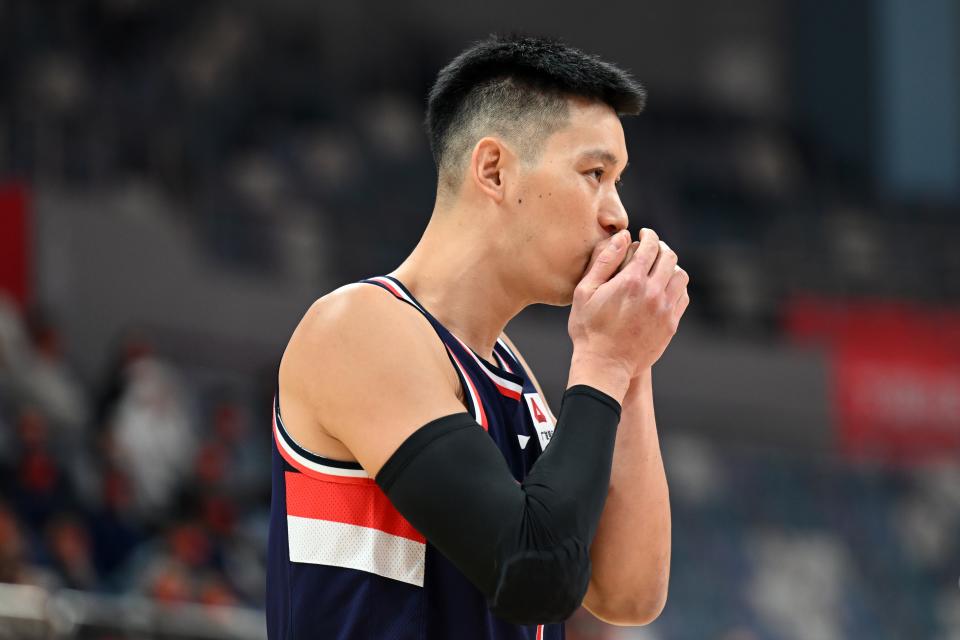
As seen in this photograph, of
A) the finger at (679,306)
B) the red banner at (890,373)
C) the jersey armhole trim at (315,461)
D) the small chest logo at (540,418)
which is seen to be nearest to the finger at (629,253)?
the finger at (679,306)

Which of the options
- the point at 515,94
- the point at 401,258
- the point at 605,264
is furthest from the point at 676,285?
→ the point at 401,258

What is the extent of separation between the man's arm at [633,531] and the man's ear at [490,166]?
0.48 meters

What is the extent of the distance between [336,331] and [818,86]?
20265mm

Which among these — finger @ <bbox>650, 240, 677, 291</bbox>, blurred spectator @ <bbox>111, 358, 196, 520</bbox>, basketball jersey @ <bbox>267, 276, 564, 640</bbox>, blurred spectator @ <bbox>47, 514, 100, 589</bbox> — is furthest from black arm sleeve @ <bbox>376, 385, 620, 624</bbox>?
blurred spectator @ <bbox>111, 358, 196, 520</bbox>

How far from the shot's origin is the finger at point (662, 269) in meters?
2.67

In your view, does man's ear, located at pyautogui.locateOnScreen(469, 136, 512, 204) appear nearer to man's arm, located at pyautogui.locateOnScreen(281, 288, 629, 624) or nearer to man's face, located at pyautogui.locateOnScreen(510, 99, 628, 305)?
man's face, located at pyautogui.locateOnScreen(510, 99, 628, 305)

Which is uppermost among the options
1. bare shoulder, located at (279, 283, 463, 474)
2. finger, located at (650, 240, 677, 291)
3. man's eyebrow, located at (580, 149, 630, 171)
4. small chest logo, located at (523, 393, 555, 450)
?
man's eyebrow, located at (580, 149, 630, 171)

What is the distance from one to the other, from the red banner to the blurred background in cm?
4

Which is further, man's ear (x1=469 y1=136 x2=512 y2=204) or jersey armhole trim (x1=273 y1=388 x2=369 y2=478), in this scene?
man's ear (x1=469 y1=136 x2=512 y2=204)

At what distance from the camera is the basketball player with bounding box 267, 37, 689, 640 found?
235 centimetres

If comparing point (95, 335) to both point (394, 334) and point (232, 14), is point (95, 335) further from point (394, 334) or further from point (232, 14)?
point (394, 334)

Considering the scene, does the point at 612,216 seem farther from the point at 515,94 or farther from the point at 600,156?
the point at 515,94

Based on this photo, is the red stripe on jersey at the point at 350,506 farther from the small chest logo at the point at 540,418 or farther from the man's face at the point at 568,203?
the man's face at the point at 568,203

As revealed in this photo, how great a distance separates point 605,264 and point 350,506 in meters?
0.67
